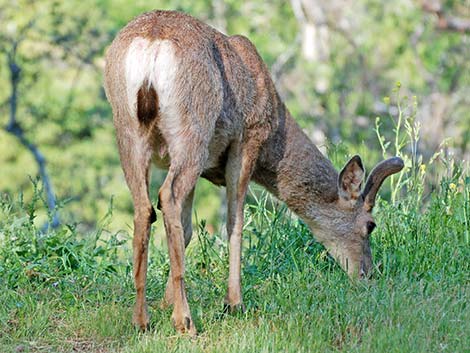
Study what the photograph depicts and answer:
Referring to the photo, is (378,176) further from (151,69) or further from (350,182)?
(151,69)

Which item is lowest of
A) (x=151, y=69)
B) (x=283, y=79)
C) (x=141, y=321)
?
(x=141, y=321)

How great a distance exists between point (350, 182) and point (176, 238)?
2407 mm

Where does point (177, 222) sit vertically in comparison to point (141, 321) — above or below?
above

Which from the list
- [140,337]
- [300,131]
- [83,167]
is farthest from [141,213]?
[83,167]

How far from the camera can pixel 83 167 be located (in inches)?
862

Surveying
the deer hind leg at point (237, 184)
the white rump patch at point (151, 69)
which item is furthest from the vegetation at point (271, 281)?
the white rump patch at point (151, 69)

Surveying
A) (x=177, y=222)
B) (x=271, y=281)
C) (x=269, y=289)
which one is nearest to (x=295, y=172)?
(x=271, y=281)

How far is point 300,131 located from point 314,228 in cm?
80

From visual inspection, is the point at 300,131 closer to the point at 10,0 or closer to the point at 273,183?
the point at 273,183

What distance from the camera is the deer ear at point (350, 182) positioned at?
26.7ft

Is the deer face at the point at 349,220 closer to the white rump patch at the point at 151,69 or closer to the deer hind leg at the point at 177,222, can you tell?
the deer hind leg at the point at 177,222

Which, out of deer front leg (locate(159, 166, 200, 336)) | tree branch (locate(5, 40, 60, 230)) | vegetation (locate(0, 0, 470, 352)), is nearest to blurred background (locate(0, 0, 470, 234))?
tree branch (locate(5, 40, 60, 230))

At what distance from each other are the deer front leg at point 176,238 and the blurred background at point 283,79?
13.0m

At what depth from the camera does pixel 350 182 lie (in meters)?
8.21
